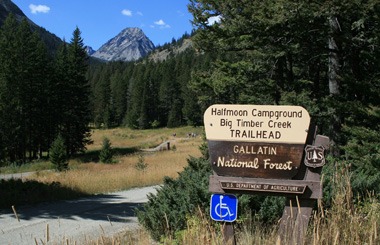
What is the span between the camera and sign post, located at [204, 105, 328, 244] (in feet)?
11.7

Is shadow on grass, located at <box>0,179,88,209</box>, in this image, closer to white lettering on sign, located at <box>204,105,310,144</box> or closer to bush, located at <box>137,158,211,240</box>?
bush, located at <box>137,158,211,240</box>

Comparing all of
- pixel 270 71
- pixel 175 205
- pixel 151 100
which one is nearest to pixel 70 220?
pixel 175 205

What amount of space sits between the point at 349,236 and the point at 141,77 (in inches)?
4199

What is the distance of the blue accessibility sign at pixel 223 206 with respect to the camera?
3.61 m

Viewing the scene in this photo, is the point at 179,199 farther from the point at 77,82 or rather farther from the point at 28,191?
the point at 77,82

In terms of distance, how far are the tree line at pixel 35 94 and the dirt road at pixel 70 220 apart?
93.4ft

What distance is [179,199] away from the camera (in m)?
5.97

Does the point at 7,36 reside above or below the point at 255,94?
above

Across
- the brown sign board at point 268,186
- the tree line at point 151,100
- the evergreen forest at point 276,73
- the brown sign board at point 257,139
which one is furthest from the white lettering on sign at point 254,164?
the tree line at point 151,100

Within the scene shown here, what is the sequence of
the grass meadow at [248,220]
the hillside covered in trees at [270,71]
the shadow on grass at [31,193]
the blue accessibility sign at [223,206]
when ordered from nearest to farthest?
the grass meadow at [248,220], the blue accessibility sign at [223,206], the hillside covered in trees at [270,71], the shadow on grass at [31,193]

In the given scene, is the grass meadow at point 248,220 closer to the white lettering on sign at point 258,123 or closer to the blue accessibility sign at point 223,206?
the blue accessibility sign at point 223,206

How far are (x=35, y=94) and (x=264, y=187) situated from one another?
153 feet

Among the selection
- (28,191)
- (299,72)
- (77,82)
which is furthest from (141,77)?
(28,191)

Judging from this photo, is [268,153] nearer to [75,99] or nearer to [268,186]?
[268,186]
